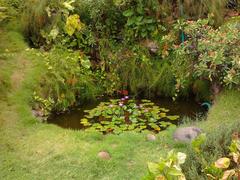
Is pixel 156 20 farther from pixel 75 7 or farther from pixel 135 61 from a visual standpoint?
pixel 75 7

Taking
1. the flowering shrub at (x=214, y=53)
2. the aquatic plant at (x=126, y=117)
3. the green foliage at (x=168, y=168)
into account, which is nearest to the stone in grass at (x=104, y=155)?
the aquatic plant at (x=126, y=117)

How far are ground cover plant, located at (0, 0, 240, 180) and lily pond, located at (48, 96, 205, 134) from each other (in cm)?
2

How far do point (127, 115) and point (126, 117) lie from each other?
0.06m

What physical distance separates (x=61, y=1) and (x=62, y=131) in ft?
7.66

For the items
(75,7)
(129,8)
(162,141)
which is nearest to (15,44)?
(75,7)

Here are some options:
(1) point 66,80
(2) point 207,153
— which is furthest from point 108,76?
(2) point 207,153

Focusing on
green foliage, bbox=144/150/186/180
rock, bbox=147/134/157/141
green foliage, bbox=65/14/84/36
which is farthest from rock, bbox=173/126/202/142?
green foliage, bbox=144/150/186/180

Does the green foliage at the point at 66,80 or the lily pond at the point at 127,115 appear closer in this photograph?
the lily pond at the point at 127,115

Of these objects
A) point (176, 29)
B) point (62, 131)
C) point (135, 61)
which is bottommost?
point (62, 131)

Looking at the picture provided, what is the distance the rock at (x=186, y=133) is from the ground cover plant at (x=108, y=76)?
0.23 feet

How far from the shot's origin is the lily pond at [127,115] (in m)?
5.11

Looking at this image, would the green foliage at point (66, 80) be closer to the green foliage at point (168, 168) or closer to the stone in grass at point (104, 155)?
the stone in grass at point (104, 155)

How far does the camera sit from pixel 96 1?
6262mm

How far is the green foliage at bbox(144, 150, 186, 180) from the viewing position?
1813 millimetres
